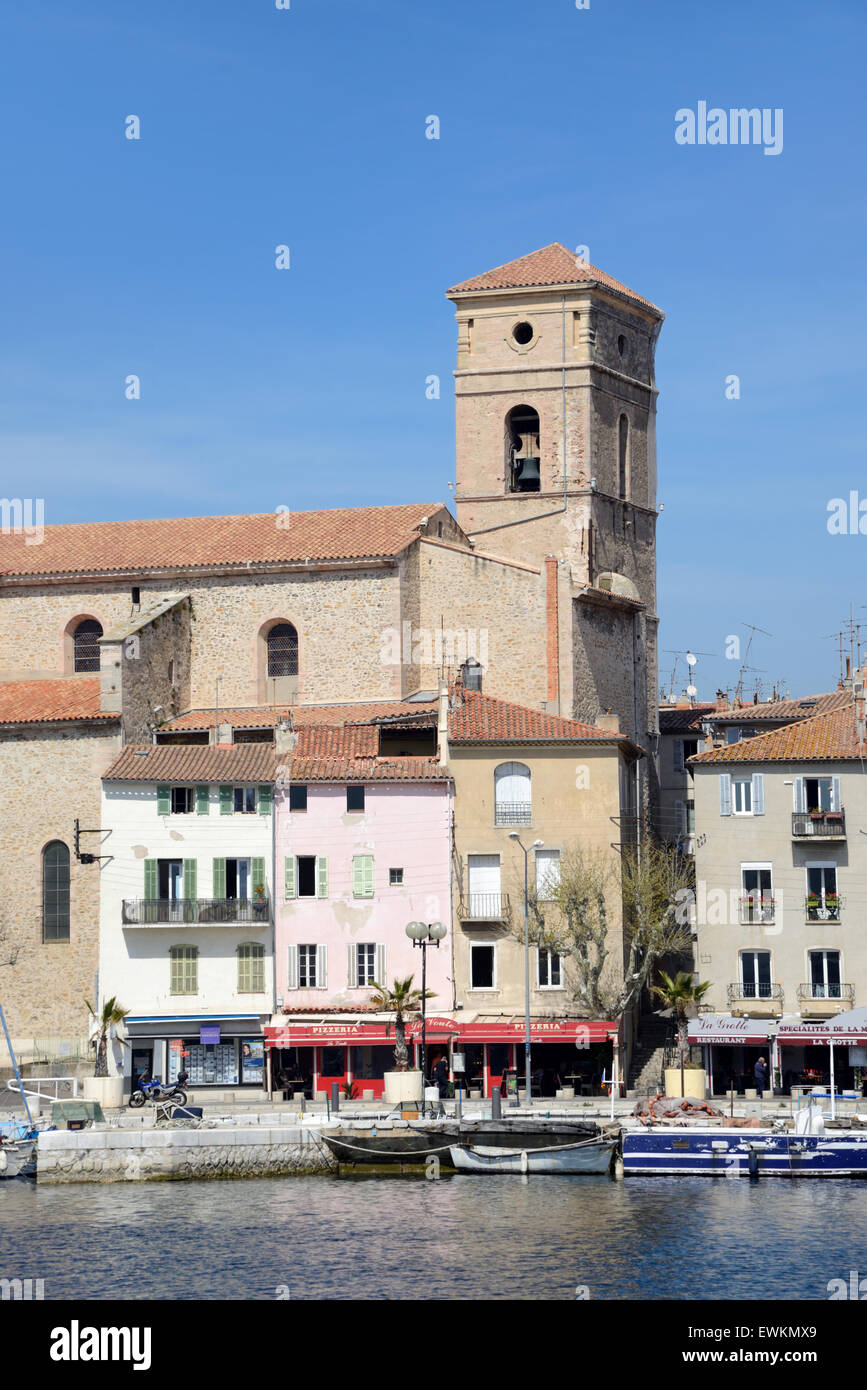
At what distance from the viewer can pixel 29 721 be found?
196ft

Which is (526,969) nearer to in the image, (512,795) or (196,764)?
(512,795)

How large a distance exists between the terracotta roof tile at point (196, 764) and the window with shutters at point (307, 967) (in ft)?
16.0

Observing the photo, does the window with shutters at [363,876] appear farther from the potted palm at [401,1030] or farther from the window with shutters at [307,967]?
the potted palm at [401,1030]

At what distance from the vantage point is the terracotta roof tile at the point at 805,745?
5584cm

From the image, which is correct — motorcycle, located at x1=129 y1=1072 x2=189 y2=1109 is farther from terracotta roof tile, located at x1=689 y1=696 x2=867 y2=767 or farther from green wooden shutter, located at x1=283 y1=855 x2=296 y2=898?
terracotta roof tile, located at x1=689 y1=696 x2=867 y2=767

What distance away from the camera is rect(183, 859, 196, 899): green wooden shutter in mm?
56875

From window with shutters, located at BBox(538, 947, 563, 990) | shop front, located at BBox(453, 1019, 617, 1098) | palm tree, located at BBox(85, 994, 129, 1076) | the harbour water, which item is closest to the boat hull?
the harbour water

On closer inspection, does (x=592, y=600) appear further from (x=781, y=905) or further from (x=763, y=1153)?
(x=763, y=1153)

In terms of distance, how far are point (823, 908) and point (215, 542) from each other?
23.8m

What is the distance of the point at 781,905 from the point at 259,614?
1952 centimetres

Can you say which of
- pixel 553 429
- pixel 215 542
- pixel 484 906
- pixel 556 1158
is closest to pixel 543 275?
pixel 553 429

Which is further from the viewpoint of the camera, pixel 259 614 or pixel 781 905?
pixel 259 614

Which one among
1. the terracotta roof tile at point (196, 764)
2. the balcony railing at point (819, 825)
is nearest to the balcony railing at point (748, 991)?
the balcony railing at point (819, 825)
